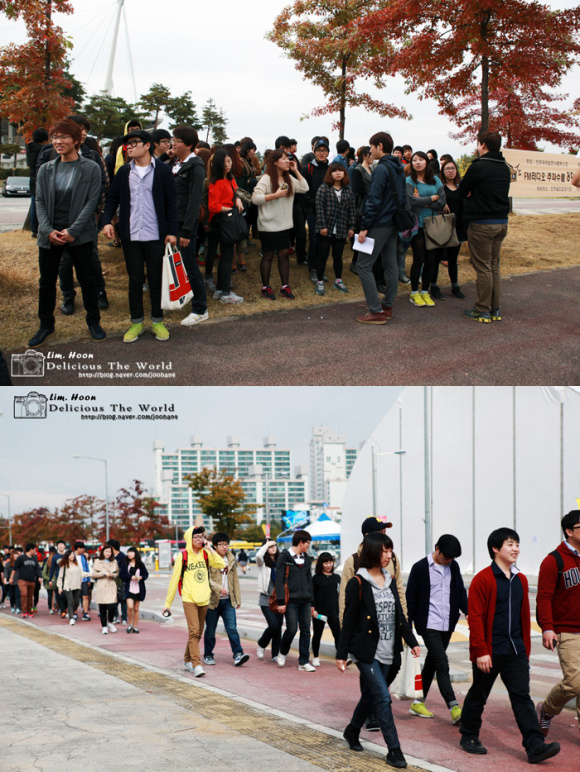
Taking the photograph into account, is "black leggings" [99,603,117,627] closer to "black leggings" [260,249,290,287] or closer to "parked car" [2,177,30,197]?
"black leggings" [260,249,290,287]

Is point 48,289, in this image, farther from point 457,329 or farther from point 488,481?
point 488,481

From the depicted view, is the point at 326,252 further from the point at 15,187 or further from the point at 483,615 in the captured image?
the point at 15,187

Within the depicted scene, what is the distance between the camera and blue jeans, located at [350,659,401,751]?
15.9 feet

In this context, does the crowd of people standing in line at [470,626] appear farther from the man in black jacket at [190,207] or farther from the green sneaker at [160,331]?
the man in black jacket at [190,207]

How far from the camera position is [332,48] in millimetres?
16312

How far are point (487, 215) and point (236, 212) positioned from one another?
323 cm

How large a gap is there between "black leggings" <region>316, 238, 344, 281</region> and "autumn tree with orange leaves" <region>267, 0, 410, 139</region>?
6822 millimetres

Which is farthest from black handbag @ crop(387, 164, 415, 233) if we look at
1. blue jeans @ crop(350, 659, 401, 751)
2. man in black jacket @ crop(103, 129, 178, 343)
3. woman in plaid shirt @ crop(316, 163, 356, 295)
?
blue jeans @ crop(350, 659, 401, 751)

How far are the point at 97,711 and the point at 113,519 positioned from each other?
1623 inches

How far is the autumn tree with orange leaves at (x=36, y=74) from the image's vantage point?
13.9 metres

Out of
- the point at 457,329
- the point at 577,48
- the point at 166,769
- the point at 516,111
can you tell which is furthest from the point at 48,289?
the point at 516,111

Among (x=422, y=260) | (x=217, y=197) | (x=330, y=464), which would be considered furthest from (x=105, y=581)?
(x=330, y=464)

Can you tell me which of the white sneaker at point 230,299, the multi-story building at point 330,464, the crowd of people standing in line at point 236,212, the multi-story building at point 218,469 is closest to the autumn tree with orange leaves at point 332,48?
the crowd of people standing in line at point 236,212

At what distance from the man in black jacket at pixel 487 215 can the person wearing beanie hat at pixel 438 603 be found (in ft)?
14.8
